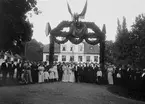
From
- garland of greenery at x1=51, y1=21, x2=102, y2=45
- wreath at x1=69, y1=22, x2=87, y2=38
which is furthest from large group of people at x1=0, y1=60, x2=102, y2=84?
wreath at x1=69, y1=22, x2=87, y2=38

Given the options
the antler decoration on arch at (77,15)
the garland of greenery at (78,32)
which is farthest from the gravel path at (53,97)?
the antler decoration on arch at (77,15)

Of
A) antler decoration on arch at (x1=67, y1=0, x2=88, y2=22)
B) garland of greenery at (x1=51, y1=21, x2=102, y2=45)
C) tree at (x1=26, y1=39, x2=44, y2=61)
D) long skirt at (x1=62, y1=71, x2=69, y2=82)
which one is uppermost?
tree at (x1=26, y1=39, x2=44, y2=61)

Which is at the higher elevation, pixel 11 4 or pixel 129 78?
pixel 11 4

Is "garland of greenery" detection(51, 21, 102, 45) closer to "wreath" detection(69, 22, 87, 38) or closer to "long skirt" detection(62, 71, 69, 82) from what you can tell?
"wreath" detection(69, 22, 87, 38)

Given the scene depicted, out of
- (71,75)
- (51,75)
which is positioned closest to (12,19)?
→ (51,75)

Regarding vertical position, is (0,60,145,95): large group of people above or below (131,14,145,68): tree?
below

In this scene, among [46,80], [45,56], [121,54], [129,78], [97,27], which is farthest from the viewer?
[45,56]

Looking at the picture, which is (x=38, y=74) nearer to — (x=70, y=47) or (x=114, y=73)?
(x=114, y=73)

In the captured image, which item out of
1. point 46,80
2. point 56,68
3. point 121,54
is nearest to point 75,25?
point 56,68

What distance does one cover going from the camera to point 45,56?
6662 centimetres

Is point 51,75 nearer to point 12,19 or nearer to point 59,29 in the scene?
point 59,29

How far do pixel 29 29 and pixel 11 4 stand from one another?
6.36 metres

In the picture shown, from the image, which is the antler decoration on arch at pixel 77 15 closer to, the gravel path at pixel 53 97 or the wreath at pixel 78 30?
the wreath at pixel 78 30

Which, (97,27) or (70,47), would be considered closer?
(97,27)
